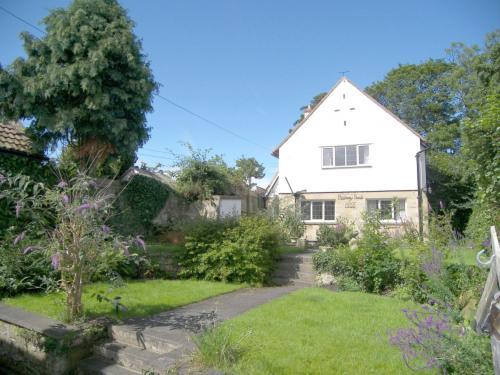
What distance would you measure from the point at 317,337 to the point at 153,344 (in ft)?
7.71

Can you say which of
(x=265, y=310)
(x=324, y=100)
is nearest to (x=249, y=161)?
(x=324, y=100)

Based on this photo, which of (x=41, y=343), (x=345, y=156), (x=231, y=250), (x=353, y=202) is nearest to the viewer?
(x=41, y=343)

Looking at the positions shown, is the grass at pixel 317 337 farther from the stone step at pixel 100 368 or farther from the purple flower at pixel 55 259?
the purple flower at pixel 55 259

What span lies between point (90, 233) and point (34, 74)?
7891 millimetres

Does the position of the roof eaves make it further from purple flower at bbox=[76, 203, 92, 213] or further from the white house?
purple flower at bbox=[76, 203, 92, 213]

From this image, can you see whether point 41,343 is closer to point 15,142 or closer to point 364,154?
point 15,142

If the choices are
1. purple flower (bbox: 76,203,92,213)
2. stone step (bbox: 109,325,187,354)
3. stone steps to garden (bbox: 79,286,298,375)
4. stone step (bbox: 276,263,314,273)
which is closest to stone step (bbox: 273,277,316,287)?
stone step (bbox: 276,263,314,273)

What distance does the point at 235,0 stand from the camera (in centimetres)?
1121

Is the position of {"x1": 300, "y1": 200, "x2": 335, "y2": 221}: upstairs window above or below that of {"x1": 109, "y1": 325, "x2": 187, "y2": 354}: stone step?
above

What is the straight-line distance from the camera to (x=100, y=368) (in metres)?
4.91

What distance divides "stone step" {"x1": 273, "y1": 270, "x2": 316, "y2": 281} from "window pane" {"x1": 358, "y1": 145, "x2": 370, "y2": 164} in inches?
404

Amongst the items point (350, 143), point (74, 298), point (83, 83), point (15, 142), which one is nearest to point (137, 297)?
point (74, 298)

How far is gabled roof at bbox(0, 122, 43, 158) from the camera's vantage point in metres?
10.2

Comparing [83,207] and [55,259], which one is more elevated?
[83,207]
